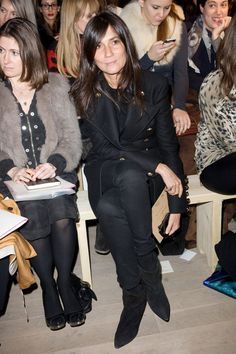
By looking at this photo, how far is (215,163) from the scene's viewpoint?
2338 mm

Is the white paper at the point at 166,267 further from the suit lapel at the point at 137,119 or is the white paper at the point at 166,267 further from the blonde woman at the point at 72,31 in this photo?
the blonde woman at the point at 72,31

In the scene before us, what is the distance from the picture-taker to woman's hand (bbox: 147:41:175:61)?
2.66 metres

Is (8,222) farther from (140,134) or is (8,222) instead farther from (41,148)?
(140,134)

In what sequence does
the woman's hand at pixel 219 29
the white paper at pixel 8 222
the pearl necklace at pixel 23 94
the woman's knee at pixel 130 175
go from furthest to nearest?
the woman's hand at pixel 219 29
the pearl necklace at pixel 23 94
the woman's knee at pixel 130 175
the white paper at pixel 8 222

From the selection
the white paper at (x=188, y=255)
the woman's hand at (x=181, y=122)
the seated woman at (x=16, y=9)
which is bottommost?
the white paper at (x=188, y=255)

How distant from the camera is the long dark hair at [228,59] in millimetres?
2166

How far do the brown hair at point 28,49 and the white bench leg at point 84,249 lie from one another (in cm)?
78

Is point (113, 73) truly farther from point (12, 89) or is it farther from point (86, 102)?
point (12, 89)

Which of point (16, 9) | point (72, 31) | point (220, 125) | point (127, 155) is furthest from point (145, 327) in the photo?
point (16, 9)

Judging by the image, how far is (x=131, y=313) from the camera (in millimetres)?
2133

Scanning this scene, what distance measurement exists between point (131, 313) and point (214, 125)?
42.8 inches

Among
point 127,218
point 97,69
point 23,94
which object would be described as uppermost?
point 97,69

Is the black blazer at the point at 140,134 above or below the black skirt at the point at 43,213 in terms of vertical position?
above

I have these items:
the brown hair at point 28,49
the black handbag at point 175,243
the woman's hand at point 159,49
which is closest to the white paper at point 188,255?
the black handbag at point 175,243
